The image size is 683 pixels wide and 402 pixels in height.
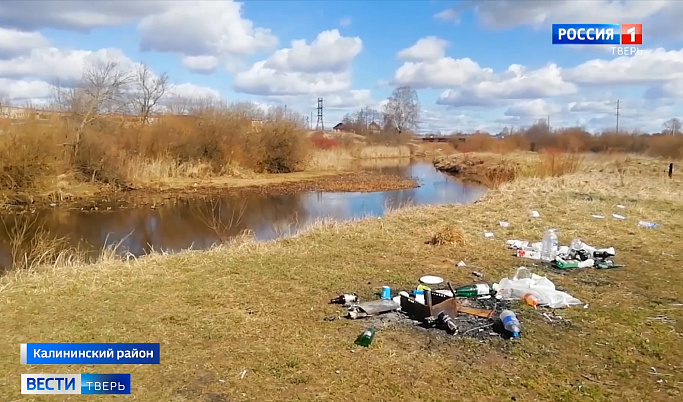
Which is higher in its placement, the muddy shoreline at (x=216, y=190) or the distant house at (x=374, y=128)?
the distant house at (x=374, y=128)

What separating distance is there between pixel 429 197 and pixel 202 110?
505 inches

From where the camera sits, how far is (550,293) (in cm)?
443

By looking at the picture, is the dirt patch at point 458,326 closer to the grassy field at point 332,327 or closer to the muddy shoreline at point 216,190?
the grassy field at point 332,327

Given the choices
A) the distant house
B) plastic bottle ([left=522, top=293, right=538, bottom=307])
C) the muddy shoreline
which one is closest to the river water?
the muddy shoreline

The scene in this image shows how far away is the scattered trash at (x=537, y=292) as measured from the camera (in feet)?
14.2

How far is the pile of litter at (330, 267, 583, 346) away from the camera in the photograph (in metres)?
3.77

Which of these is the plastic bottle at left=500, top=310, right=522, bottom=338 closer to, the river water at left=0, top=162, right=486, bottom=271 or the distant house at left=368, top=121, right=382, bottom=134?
the river water at left=0, top=162, right=486, bottom=271

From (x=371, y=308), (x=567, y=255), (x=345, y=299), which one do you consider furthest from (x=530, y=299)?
(x=567, y=255)

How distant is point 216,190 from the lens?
67.8 feet

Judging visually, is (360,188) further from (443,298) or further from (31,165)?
(443,298)
